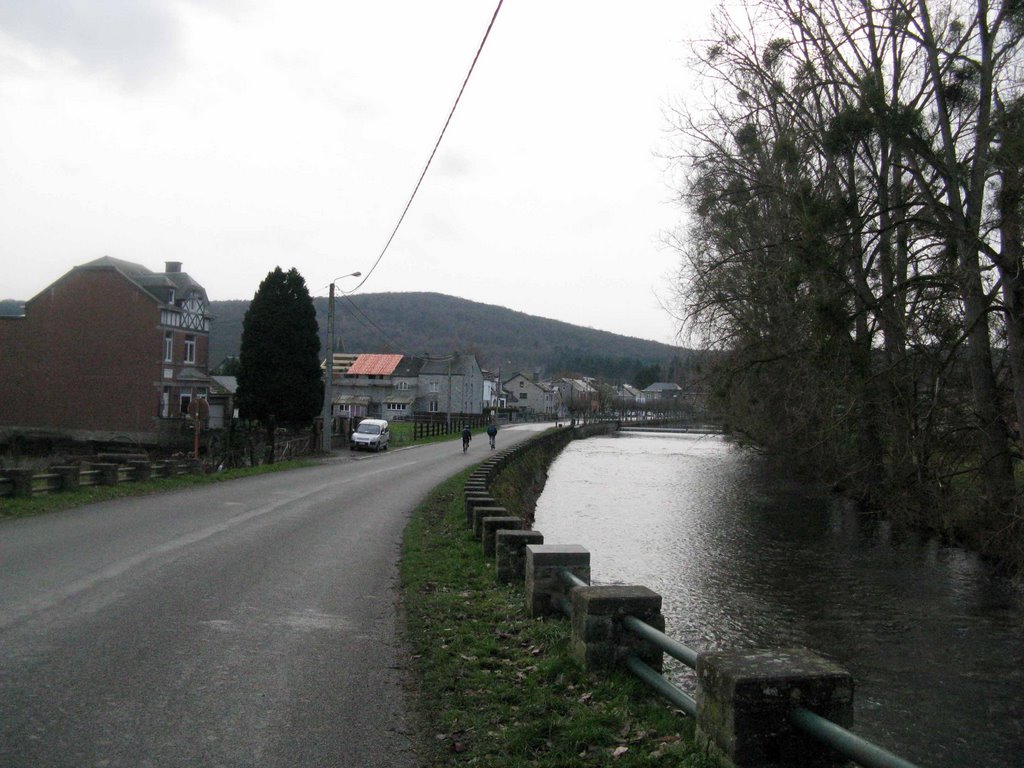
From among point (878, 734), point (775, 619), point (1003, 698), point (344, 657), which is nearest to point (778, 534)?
point (775, 619)

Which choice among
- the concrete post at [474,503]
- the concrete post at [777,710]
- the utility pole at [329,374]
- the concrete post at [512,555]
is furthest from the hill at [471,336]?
the concrete post at [777,710]

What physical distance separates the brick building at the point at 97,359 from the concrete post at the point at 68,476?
85.9ft

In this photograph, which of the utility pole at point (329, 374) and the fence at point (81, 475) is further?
the utility pole at point (329, 374)

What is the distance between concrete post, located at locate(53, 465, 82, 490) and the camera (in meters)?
17.1

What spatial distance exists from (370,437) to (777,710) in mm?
38027

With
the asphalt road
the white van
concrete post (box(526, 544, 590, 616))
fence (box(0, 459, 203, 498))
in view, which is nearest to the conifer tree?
the white van

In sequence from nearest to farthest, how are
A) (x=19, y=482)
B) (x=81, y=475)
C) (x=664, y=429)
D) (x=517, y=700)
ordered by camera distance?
1. (x=517, y=700)
2. (x=19, y=482)
3. (x=81, y=475)
4. (x=664, y=429)

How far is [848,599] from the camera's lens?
13.0 m

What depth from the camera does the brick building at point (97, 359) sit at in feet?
141

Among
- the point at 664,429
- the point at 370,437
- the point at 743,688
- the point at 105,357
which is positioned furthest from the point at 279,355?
the point at 664,429

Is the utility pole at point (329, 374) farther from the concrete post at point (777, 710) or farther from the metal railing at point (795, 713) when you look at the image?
the concrete post at point (777, 710)

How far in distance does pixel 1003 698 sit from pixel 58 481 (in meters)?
16.3

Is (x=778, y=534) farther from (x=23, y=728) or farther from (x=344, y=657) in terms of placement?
(x=23, y=728)

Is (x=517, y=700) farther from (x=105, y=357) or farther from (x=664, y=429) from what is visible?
(x=664, y=429)
